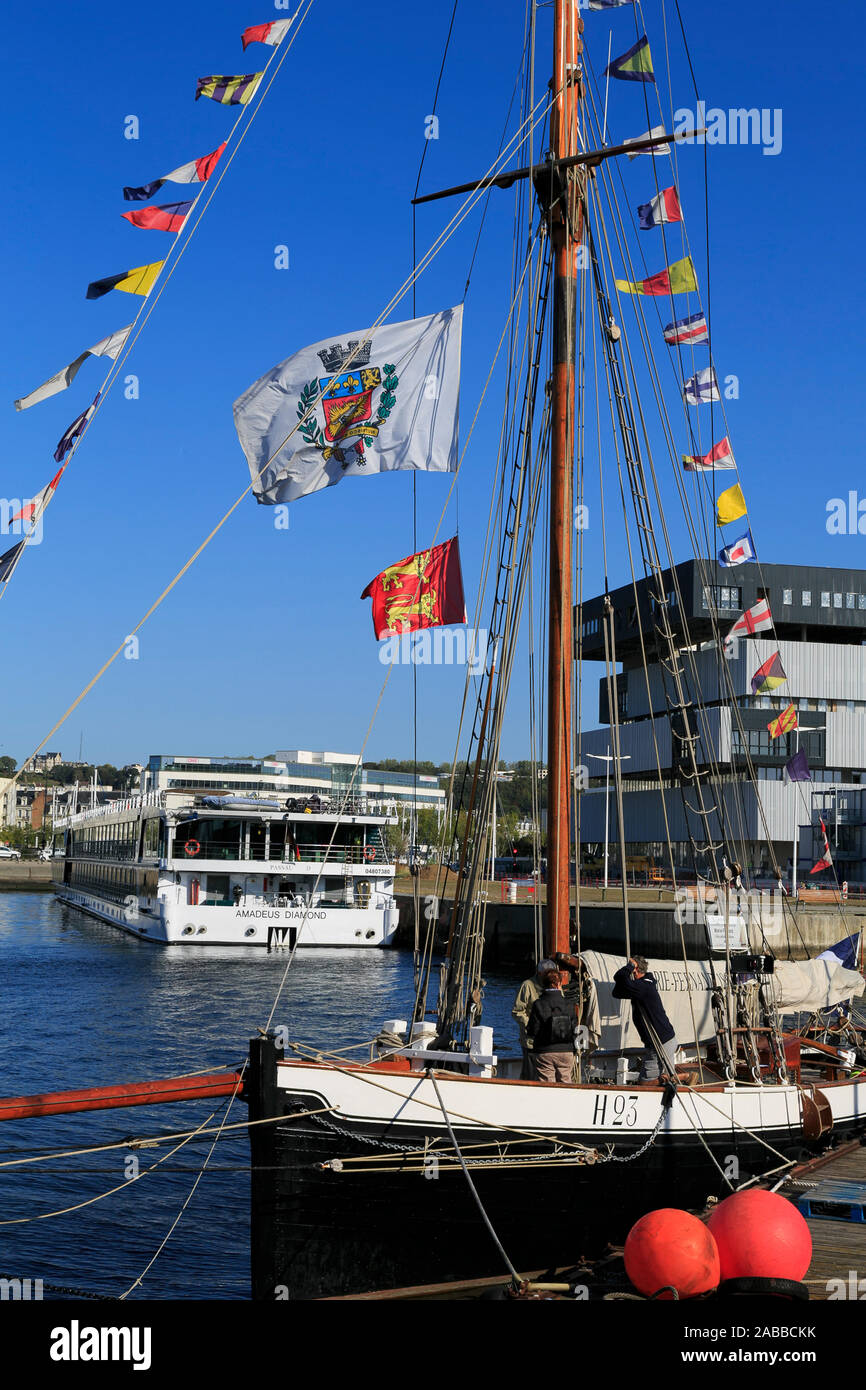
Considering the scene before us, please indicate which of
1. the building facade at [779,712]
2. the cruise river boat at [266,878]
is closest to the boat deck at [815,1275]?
the cruise river boat at [266,878]

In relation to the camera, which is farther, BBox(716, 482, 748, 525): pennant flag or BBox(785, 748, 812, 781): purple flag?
BBox(785, 748, 812, 781): purple flag

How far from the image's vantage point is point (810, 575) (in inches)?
3118

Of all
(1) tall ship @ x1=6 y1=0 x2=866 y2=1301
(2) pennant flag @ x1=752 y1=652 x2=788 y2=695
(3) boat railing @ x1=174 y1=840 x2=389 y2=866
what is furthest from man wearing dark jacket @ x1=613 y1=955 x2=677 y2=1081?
(3) boat railing @ x1=174 y1=840 x2=389 y2=866

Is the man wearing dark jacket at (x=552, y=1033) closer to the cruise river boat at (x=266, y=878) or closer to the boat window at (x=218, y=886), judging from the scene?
the cruise river boat at (x=266, y=878)

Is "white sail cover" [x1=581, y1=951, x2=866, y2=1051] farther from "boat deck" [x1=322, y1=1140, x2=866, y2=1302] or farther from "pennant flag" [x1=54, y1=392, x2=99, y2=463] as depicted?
"pennant flag" [x1=54, y1=392, x2=99, y2=463]

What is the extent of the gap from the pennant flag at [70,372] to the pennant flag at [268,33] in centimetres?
360

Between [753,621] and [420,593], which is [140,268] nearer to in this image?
[420,593]

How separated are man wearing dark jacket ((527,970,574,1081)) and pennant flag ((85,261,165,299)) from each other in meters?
7.94

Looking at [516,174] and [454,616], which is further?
[516,174]

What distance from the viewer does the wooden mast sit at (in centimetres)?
1430

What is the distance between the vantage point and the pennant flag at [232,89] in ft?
38.4

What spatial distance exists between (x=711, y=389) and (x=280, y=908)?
30542 mm
